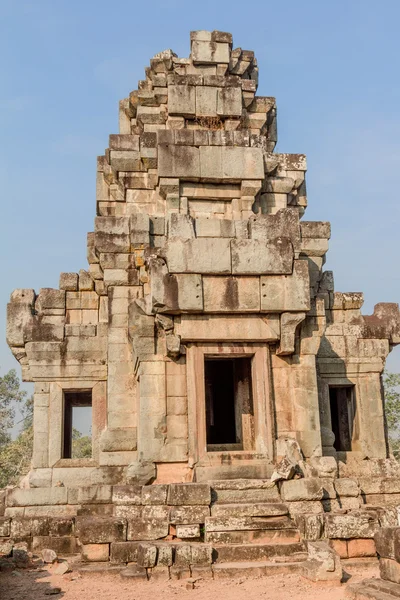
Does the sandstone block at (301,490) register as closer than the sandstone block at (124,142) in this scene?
Yes

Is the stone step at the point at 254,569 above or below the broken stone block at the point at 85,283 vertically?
below

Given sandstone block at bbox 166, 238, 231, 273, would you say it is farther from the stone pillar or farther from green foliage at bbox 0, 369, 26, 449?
green foliage at bbox 0, 369, 26, 449

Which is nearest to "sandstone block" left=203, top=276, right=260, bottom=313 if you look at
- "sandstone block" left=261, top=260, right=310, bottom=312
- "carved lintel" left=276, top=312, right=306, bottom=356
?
"sandstone block" left=261, top=260, right=310, bottom=312

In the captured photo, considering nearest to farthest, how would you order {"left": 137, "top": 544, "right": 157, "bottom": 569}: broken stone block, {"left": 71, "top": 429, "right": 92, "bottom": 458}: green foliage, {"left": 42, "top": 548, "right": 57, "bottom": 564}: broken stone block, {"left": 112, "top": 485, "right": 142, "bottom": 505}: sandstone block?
{"left": 137, "top": 544, "right": 157, "bottom": 569}: broken stone block < {"left": 112, "top": 485, "right": 142, "bottom": 505}: sandstone block < {"left": 42, "top": 548, "right": 57, "bottom": 564}: broken stone block < {"left": 71, "top": 429, "right": 92, "bottom": 458}: green foliage

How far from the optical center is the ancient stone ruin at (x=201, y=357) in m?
9.55

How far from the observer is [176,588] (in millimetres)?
8109

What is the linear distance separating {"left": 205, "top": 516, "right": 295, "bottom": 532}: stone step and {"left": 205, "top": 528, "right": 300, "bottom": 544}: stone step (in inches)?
2.1

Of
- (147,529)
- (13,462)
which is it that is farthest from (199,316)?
(13,462)

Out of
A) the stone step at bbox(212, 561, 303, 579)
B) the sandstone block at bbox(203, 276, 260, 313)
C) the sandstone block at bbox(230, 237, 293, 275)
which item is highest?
the sandstone block at bbox(230, 237, 293, 275)

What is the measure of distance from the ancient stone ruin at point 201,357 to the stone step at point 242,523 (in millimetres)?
25

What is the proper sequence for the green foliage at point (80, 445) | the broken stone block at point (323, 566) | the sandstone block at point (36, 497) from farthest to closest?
1. the green foliage at point (80, 445)
2. the sandstone block at point (36, 497)
3. the broken stone block at point (323, 566)

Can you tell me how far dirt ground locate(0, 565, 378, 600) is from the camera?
7711mm

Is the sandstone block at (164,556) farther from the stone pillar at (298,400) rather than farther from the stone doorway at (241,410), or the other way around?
the stone pillar at (298,400)

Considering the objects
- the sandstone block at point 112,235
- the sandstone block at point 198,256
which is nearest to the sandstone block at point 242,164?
the sandstone block at point 112,235
